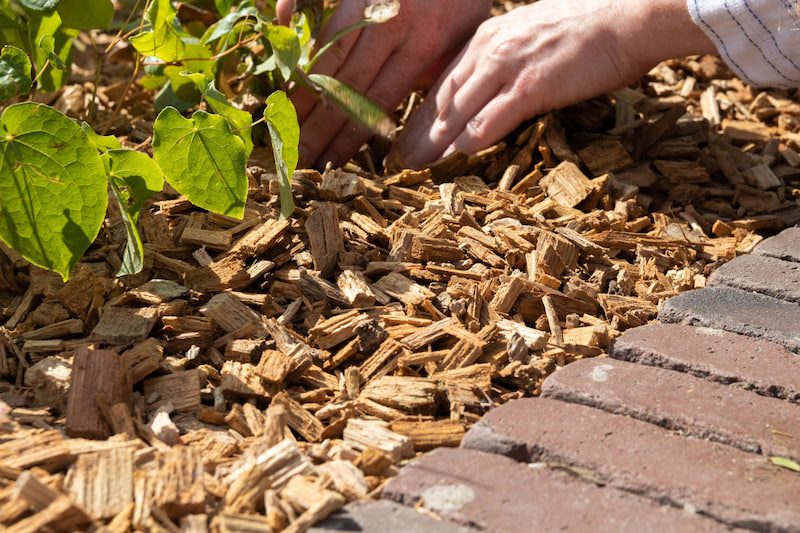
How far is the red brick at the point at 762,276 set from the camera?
1814 mm

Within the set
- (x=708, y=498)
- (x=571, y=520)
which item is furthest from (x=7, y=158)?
(x=708, y=498)

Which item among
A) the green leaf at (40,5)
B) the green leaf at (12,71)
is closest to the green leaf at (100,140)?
the green leaf at (12,71)

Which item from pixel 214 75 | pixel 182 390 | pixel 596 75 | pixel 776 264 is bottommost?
pixel 776 264

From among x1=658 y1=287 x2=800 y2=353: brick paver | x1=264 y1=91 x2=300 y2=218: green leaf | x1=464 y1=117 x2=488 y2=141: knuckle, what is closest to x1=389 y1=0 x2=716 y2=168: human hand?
x1=464 y1=117 x2=488 y2=141: knuckle

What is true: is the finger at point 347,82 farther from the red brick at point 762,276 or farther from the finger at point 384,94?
the red brick at point 762,276

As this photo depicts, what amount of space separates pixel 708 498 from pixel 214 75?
161 cm

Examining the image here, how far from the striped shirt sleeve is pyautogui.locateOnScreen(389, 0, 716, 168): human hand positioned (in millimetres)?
53

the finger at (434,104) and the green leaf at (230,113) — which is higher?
the green leaf at (230,113)

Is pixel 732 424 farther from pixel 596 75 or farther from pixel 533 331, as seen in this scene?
pixel 596 75

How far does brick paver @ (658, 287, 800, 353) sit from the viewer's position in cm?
167

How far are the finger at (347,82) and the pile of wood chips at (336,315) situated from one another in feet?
0.40

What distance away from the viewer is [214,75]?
7.63 ft

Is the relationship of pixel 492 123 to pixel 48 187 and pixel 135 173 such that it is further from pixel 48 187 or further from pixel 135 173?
pixel 48 187

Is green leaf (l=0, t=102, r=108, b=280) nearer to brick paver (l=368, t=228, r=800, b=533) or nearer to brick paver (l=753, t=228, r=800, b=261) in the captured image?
brick paver (l=368, t=228, r=800, b=533)
